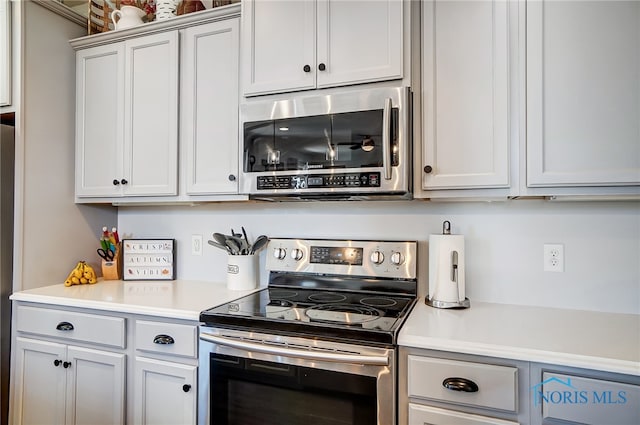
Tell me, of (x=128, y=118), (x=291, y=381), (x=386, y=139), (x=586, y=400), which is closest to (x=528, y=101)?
(x=386, y=139)

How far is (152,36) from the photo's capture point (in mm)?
1978

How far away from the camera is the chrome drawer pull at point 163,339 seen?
4.96 ft

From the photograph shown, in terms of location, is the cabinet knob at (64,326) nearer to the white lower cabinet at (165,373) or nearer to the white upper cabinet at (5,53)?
the white lower cabinet at (165,373)

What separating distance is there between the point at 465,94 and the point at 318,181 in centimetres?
67

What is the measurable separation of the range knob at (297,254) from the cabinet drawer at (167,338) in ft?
2.02

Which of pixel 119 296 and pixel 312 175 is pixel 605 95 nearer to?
pixel 312 175

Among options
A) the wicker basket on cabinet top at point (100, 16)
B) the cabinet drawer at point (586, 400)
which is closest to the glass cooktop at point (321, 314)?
the cabinet drawer at point (586, 400)

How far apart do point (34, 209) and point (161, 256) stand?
663 millimetres

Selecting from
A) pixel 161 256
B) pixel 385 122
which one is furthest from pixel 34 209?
pixel 385 122

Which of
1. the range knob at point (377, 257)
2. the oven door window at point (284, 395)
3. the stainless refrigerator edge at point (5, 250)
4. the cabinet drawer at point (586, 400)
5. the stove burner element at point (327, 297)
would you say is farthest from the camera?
the stainless refrigerator edge at point (5, 250)

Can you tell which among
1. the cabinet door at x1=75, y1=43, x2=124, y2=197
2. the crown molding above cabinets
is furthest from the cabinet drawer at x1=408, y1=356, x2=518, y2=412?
the cabinet door at x1=75, y1=43, x2=124, y2=197

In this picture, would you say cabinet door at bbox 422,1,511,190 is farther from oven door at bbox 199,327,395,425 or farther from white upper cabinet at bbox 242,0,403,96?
oven door at bbox 199,327,395,425

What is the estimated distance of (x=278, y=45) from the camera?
166cm

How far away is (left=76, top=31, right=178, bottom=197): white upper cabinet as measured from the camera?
6.39 feet
